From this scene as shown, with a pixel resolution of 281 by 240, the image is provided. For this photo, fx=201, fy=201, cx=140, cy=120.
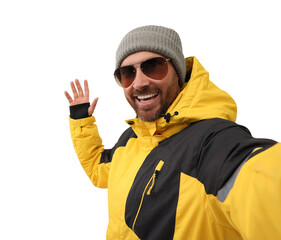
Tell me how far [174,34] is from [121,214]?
1.41 meters

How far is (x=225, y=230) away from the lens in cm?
106

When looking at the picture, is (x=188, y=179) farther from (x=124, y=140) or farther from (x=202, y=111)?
(x=124, y=140)

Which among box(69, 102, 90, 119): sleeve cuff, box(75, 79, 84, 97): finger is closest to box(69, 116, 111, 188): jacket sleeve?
box(69, 102, 90, 119): sleeve cuff

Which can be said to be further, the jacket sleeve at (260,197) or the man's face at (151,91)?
the man's face at (151,91)

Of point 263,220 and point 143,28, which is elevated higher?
point 143,28

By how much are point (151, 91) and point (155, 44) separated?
0.35 m

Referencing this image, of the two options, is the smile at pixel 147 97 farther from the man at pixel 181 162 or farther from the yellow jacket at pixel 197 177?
the yellow jacket at pixel 197 177

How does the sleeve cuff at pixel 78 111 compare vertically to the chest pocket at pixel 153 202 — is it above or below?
above

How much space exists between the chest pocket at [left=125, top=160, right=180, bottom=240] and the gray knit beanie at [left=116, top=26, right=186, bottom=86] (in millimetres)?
764

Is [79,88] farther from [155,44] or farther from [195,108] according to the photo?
[195,108]

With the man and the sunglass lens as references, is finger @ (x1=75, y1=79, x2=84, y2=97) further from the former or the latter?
the sunglass lens

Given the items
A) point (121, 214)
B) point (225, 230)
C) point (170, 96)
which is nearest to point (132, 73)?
point (170, 96)

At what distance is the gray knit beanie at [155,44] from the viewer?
144cm

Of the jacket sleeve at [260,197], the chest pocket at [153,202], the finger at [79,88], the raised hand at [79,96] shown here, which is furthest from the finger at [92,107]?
the jacket sleeve at [260,197]
